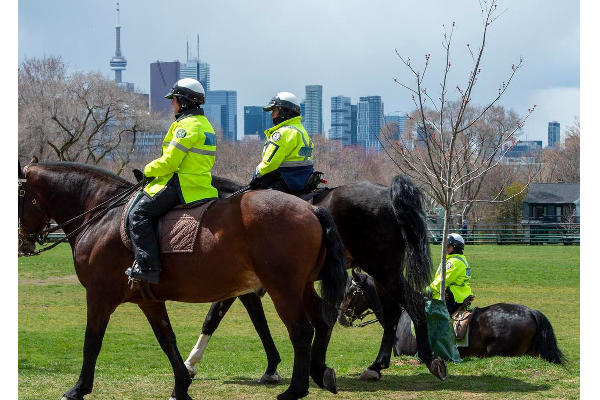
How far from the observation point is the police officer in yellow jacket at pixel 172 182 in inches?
275

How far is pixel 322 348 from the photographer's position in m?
7.32

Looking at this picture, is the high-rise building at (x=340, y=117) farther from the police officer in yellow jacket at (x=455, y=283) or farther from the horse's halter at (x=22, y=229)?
the horse's halter at (x=22, y=229)

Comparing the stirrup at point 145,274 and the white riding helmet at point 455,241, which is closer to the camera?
the stirrup at point 145,274

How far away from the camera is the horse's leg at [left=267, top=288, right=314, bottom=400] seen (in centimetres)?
661

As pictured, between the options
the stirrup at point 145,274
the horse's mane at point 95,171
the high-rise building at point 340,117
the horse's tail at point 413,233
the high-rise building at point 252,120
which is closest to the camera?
the stirrup at point 145,274

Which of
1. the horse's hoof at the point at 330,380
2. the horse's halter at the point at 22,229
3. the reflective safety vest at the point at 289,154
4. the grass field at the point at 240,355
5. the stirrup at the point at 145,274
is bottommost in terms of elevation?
the grass field at the point at 240,355

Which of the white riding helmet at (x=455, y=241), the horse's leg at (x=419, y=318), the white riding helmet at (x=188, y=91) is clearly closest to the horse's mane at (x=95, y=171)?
the white riding helmet at (x=188, y=91)

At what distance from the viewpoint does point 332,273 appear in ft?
22.3

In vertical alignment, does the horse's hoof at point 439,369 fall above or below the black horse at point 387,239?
below

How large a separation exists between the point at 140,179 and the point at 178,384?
1906 mm

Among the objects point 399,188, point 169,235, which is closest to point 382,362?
point 399,188

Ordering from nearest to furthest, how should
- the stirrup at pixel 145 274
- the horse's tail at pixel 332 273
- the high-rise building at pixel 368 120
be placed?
the horse's tail at pixel 332 273 → the stirrup at pixel 145 274 → the high-rise building at pixel 368 120

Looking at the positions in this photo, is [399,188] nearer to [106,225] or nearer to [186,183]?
[186,183]

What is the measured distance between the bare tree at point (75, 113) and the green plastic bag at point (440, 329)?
4361cm
